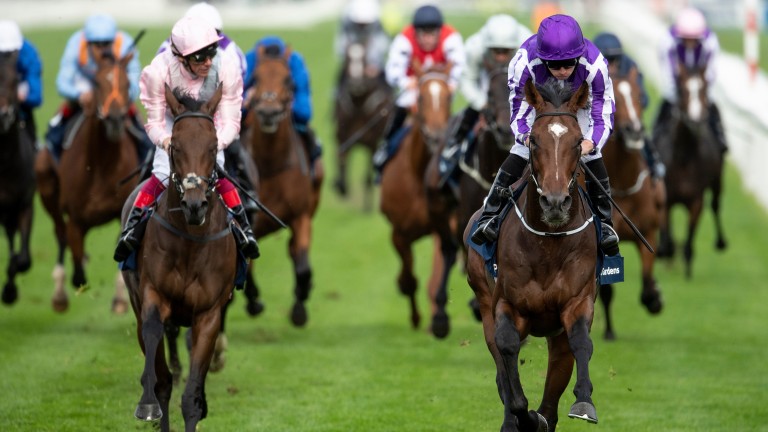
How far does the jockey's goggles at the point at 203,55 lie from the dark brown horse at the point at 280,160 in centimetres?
376

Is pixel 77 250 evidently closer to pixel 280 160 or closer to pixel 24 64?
pixel 280 160

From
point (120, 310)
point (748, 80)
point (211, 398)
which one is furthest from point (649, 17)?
point (211, 398)

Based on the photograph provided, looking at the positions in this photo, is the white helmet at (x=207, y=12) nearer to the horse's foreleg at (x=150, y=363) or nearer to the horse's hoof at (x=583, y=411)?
the horse's foreleg at (x=150, y=363)

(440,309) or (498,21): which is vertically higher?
(498,21)

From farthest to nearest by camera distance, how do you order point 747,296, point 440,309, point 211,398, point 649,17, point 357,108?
point 649,17, point 357,108, point 747,296, point 440,309, point 211,398

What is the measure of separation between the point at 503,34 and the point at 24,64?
4.50 meters

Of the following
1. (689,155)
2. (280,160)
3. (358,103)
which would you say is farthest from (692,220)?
(358,103)

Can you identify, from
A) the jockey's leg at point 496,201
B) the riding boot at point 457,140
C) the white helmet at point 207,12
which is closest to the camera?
the jockey's leg at point 496,201

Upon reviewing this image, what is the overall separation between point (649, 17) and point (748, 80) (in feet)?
58.0

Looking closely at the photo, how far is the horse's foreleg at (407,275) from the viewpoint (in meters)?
13.4

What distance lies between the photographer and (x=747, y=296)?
15.2 meters

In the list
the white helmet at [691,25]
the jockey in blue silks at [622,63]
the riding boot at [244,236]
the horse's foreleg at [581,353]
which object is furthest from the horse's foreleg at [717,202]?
the horse's foreleg at [581,353]

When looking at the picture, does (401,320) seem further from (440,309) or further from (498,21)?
(498,21)

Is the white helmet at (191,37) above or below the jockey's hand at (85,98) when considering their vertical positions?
above
